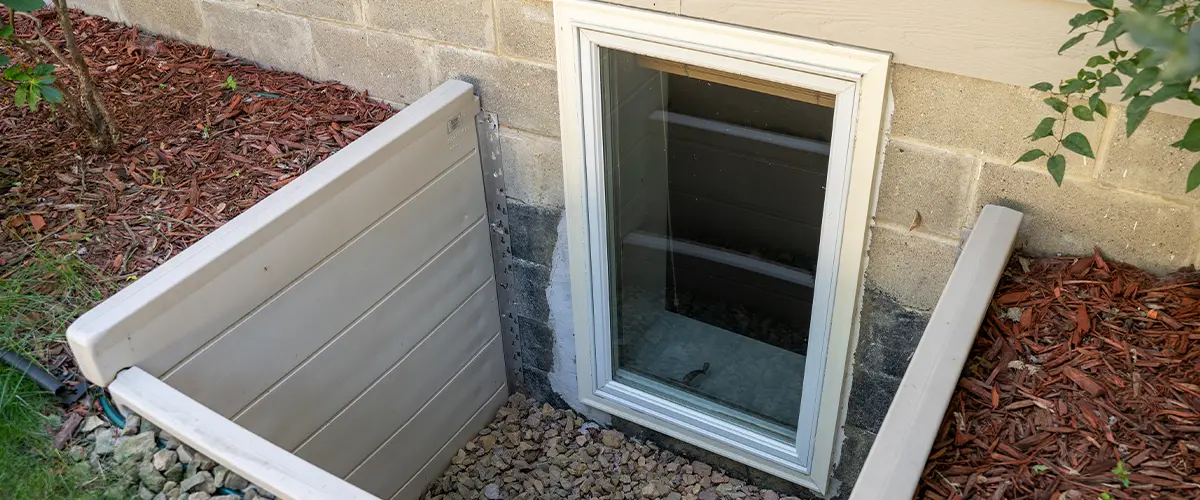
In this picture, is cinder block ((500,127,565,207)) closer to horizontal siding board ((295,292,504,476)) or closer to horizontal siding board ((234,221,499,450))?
horizontal siding board ((234,221,499,450))

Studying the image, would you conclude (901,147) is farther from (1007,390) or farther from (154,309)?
(154,309)

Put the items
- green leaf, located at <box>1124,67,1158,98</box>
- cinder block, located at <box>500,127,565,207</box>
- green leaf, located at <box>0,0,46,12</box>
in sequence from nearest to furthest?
green leaf, located at <box>1124,67,1158,98</box> → green leaf, located at <box>0,0,46,12</box> → cinder block, located at <box>500,127,565,207</box>

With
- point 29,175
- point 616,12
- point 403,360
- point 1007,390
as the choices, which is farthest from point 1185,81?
point 29,175

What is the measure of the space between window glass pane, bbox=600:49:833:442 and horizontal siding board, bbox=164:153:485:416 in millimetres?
636

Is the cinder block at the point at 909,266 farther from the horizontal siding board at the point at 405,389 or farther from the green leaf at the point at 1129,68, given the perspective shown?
the horizontal siding board at the point at 405,389

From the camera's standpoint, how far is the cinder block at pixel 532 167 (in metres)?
3.57

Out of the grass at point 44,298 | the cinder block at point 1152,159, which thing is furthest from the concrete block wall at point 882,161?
the grass at point 44,298

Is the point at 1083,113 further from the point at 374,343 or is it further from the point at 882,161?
the point at 374,343

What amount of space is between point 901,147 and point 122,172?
9.14 ft

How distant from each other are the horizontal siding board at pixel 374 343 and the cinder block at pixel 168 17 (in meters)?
1.61

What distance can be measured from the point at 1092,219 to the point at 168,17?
3840 mm

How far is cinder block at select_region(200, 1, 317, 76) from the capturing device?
386 cm

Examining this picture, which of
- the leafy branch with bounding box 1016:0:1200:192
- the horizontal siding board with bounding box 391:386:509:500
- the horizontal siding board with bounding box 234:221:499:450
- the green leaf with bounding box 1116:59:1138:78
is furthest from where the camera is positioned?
the horizontal siding board with bounding box 391:386:509:500

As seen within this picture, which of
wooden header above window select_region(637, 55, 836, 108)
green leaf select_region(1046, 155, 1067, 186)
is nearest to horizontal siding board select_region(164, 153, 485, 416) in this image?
wooden header above window select_region(637, 55, 836, 108)
